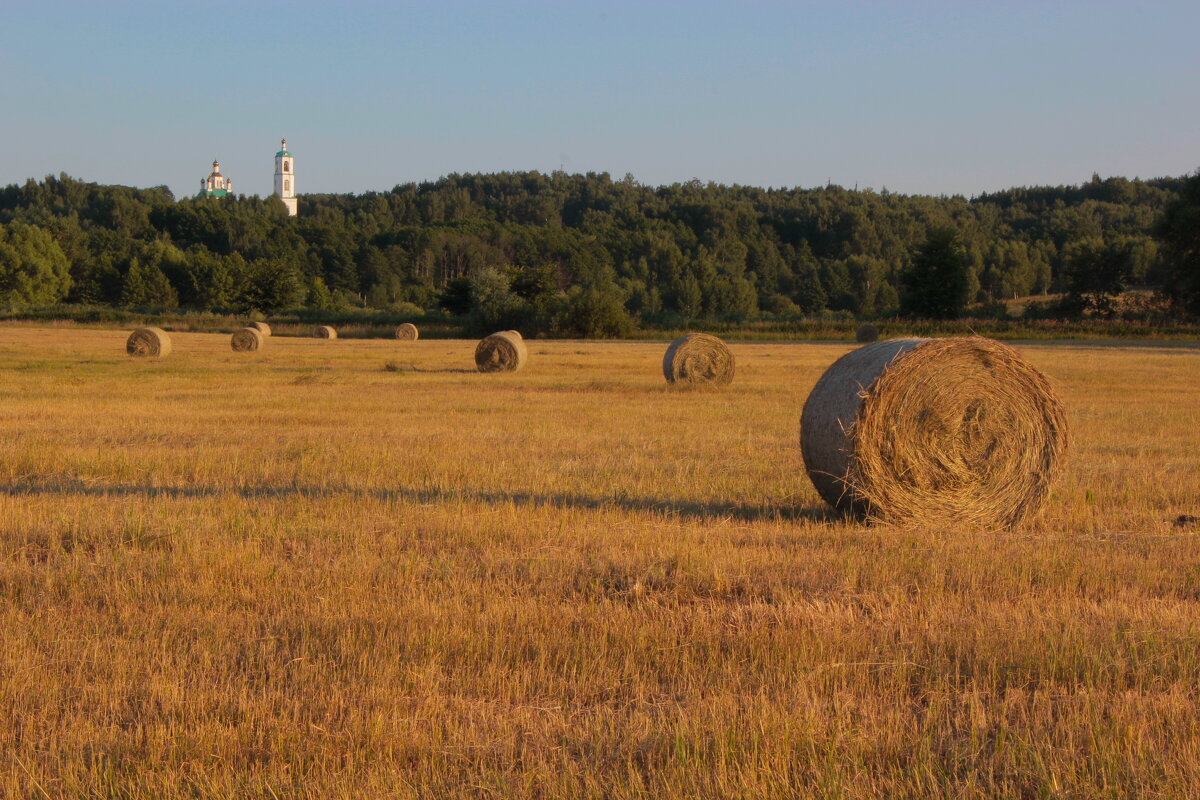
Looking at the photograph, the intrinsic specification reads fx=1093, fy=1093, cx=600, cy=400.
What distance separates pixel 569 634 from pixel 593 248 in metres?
120

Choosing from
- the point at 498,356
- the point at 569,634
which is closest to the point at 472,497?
the point at 569,634

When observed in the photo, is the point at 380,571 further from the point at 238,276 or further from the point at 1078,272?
the point at 238,276

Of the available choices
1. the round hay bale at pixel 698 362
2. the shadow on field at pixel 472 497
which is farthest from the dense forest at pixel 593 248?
the shadow on field at pixel 472 497

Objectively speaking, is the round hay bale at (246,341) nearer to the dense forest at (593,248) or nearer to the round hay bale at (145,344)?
the round hay bale at (145,344)

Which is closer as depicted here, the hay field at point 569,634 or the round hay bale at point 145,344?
the hay field at point 569,634

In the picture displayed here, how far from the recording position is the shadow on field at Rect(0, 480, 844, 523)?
890 centimetres

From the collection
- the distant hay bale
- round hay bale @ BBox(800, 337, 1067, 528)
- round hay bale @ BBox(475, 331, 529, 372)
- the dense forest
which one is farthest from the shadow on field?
the dense forest

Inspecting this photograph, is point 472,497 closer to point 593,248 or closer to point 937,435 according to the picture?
point 937,435

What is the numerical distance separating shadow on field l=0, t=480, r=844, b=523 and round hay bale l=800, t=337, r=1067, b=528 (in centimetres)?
49

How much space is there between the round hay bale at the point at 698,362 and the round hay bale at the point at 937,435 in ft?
49.9

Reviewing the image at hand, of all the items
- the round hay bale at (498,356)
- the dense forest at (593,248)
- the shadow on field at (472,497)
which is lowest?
the shadow on field at (472,497)

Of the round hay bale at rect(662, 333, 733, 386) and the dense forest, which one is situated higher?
the dense forest

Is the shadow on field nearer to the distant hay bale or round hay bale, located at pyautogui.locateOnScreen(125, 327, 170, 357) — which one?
round hay bale, located at pyautogui.locateOnScreen(125, 327, 170, 357)

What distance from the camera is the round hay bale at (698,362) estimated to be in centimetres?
2467
